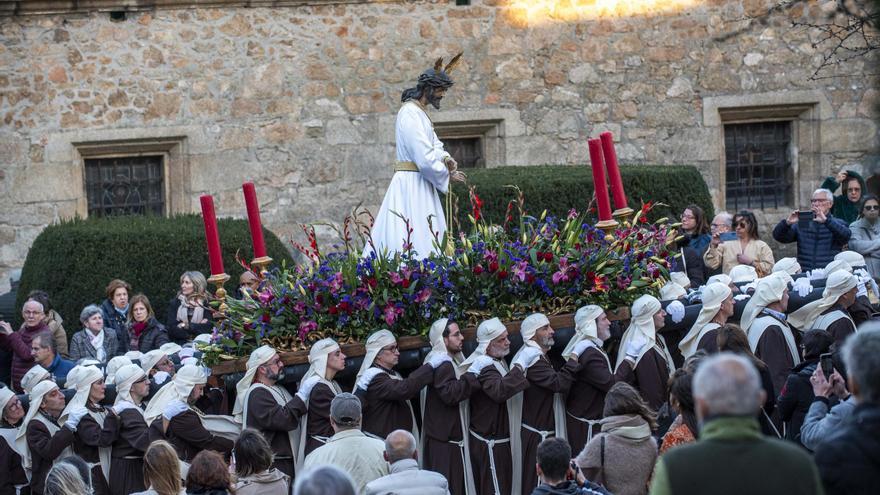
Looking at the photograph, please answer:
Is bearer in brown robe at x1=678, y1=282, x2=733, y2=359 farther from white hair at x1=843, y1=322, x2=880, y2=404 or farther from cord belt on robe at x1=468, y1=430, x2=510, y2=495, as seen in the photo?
white hair at x1=843, y1=322, x2=880, y2=404

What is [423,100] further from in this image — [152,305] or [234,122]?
[234,122]

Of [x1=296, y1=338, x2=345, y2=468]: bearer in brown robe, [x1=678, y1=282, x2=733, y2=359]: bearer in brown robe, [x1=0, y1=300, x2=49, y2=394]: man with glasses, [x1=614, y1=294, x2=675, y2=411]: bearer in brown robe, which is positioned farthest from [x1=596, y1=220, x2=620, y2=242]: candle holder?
[x1=0, y1=300, x2=49, y2=394]: man with glasses

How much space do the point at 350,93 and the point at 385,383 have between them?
273 inches

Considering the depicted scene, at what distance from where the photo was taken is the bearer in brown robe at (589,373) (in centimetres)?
942

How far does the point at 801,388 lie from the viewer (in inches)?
310

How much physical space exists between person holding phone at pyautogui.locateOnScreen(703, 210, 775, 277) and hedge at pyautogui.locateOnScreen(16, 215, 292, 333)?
364 centimetres

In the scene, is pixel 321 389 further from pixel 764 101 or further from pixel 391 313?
Answer: pixel 764 101

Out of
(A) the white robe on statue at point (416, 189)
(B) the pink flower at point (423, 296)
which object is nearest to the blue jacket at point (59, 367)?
(A) the white robe on statue at point (416, 189)

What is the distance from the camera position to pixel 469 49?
16.1 m

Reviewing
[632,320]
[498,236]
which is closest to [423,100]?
[498,236]

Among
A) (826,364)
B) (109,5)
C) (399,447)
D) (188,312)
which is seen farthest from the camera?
(109,5)

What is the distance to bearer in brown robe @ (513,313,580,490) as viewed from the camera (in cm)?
942

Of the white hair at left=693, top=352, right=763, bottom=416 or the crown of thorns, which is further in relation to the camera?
the crown of thorns

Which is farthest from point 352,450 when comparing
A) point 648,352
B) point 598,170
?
point 598,170
